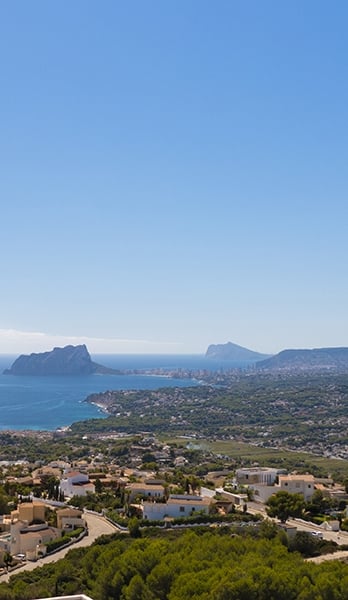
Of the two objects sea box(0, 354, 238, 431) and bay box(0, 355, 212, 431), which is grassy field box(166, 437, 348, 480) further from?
bay box(0, 355, 212, 431)

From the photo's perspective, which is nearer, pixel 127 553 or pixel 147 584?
pixel 147 584

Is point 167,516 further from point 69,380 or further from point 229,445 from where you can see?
point 69,380

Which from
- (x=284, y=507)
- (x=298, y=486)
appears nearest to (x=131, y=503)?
(x=284, y=507)

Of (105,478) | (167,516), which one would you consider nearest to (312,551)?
(167,516)

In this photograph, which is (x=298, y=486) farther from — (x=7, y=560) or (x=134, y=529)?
(x=7, y=560)

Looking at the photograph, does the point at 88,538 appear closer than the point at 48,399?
Yes

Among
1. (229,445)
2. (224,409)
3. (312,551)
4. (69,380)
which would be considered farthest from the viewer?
(69,380)
